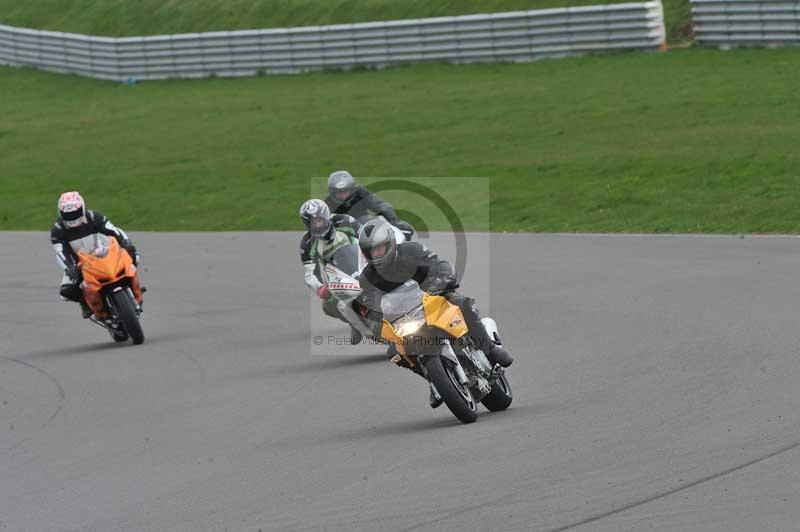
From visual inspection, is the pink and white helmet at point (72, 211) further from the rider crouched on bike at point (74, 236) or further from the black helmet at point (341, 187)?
the black helmet at point (341, 187)

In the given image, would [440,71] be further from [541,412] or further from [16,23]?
[541,412]

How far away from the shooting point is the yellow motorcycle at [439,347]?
384 inches

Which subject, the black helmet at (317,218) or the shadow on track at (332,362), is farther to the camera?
the black helmet at (317,218)

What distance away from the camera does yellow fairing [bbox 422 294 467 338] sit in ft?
32.4

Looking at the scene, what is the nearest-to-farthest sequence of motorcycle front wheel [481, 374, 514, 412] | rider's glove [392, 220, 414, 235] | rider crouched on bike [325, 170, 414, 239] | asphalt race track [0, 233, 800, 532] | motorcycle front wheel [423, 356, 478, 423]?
1. asphalt race track [0, 233, 800, 532]
2. motorcycle front wheel [423, 356, 478, 423]
3. motorcycle front wheel [481, 374, 514, 412]
4. rider's glove [392, 220, 414, 235]
5. rider crouched on bike [325, 170, 414, 239]

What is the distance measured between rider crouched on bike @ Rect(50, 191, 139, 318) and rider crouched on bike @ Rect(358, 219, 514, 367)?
5864mm

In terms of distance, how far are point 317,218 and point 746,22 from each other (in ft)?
61.2

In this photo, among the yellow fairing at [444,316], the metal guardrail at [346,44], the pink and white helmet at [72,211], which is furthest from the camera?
the metal guardrail at [346,44]

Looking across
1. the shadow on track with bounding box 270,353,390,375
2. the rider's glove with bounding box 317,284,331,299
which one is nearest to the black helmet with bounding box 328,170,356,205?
the rider's glove with bounding box 317,284,331,299

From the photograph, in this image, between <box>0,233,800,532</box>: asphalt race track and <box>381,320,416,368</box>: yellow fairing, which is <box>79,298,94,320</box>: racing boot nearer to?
<box>0,233,800,532</box>: asphalt race track

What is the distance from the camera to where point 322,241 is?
45.9 ft

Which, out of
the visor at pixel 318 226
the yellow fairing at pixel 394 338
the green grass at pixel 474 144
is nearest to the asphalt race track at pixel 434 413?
the yellow fairing at pixel 394 338

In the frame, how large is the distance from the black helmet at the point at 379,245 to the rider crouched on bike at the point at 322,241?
3.61 metres

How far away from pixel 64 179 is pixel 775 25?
588 inches
